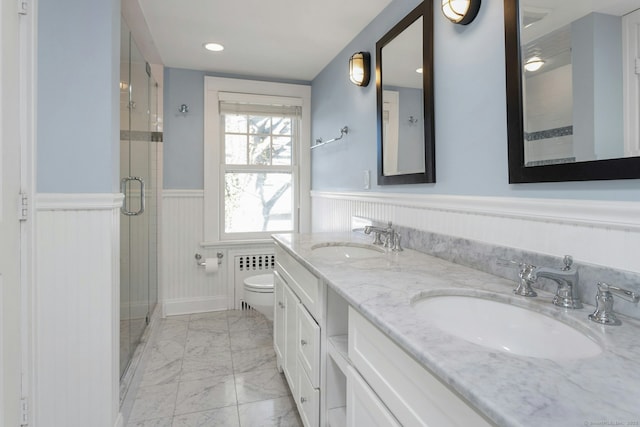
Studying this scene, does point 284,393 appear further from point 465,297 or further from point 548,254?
point 548,254

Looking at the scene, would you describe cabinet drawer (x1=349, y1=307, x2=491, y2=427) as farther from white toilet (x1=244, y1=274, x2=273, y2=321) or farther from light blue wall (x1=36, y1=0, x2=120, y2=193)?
white toilet (x1=244, y1=274, x2=273, y2=321)

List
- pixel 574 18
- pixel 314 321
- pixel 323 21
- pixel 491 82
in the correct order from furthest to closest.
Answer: pixel 323 21
pixel 314 321
pixel 491 82
pixel 574 18

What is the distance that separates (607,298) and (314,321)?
93cm

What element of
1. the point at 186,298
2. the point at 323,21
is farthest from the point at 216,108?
the point at 186,298

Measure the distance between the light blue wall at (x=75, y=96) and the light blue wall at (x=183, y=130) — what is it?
69.0 inches

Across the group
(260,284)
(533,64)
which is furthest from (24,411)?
(533,64)

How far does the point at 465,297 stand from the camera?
1.03m

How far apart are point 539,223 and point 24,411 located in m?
1.93

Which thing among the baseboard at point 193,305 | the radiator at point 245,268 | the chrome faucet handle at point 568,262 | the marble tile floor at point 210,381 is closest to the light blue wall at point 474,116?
the chrome faucet handle at point 568,262

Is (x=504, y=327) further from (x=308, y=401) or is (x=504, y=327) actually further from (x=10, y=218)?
(x=10, y=218)

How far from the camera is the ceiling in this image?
6.82 feet

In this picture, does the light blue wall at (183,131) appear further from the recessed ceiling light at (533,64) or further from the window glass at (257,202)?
the recessed ceiling light at (533,64)

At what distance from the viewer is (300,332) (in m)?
1.58

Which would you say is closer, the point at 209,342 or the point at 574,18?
the point at 574,18
